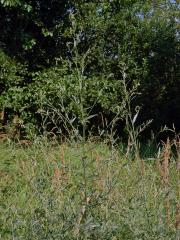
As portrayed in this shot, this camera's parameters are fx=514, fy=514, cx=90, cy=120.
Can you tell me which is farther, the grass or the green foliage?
the green foliage

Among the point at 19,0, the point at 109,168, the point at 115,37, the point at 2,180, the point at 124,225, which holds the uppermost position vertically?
the point at 19,0

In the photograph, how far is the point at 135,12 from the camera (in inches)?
499

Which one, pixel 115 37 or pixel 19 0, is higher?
pixel 19 0

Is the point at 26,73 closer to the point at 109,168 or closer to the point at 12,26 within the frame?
the point at 12,26

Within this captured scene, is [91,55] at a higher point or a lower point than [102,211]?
higher

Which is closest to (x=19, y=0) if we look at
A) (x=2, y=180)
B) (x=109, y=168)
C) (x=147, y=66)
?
(x=147, y=66)

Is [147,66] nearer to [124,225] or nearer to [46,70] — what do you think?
[46,70]

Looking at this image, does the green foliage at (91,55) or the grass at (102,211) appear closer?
the grass at (102,211)

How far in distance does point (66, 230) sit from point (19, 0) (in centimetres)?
823

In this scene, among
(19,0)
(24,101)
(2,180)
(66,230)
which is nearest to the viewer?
(66,230)

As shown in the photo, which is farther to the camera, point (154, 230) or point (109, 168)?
point (109, 168)

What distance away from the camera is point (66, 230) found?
2.90 meters

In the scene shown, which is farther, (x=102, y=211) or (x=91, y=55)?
(x=91, y=55)

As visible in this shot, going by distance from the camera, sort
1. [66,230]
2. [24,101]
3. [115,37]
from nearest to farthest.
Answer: [66,230] < [24,101] < [115,37]
